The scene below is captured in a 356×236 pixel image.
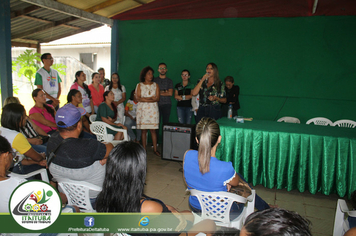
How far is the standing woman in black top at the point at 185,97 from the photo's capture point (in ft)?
16.0

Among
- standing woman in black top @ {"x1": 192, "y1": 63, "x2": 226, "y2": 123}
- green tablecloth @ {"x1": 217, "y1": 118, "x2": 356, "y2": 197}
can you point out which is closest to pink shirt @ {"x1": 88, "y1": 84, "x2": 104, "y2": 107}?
standing woman in black top @ {"x1": 192, "y1": 63, "x2": 226, "y2": 123}

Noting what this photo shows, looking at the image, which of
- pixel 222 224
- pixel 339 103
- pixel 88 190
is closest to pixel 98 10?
pixel 88 190

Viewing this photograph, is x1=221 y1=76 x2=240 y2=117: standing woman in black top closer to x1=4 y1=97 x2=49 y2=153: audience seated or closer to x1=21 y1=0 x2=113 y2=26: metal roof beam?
x1=21 y1=0 x2=113 y2=26: metal roof beam

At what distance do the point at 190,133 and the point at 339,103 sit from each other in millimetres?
3018

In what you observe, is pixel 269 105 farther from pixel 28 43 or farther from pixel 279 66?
pixel 28 43

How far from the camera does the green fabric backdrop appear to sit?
4.66m

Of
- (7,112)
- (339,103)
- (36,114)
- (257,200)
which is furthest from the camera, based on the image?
(339,103)

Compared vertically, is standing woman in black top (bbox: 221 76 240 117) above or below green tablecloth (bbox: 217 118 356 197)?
above

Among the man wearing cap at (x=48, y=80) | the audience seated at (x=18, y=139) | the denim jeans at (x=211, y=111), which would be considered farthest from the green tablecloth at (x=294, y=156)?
the man wearing cap at (x=48, y=80)

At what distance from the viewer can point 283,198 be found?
3.01 metres

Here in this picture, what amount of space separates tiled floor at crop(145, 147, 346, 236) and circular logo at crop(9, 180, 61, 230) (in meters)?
2.10

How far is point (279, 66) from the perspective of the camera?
16.3 feet

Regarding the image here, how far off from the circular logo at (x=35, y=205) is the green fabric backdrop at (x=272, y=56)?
4808 millimetres

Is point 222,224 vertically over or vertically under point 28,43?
under
